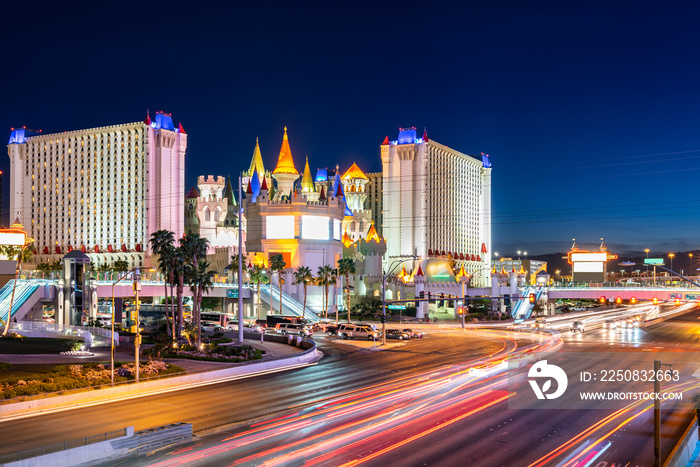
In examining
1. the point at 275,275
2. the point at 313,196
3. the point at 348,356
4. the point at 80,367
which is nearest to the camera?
the point at 80,367

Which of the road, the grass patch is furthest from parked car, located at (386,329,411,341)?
the grass patch

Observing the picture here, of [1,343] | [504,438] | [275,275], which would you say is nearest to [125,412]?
[504,438]

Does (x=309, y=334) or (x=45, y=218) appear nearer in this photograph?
(x=309, y=334)

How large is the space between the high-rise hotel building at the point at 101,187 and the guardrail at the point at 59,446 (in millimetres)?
129618

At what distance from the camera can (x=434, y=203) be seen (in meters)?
167

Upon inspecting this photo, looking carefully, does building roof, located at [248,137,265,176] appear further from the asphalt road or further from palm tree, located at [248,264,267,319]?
the asphalt road

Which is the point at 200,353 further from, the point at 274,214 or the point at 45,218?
the point at 45,218

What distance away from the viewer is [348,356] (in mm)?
50281

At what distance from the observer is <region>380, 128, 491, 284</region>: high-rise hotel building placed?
155500 millimetres

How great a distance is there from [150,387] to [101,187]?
140 m

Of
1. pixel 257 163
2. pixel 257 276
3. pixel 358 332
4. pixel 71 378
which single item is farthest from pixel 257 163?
pixel 71 378

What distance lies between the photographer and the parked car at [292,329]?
6981 cm

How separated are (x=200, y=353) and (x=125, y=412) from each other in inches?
751

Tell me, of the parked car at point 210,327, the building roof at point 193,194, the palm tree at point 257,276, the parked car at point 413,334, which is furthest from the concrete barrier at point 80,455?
the building roof at point 193,194
